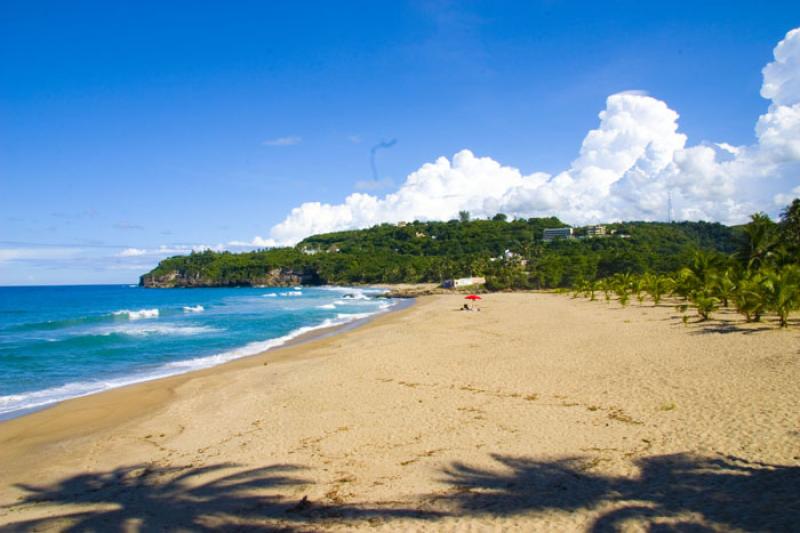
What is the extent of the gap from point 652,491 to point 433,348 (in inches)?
546

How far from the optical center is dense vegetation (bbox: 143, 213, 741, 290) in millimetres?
78250

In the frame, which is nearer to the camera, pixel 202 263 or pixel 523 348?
pixel 523 348

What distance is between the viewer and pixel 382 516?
19.2 ft

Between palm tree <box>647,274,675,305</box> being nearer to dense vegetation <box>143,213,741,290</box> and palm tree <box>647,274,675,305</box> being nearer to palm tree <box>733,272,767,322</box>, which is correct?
palm tree <box>733,272,767,322</box>

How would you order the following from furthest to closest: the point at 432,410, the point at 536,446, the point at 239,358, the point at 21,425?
the point at 239,358, the point at 21,425, the point at 432,410, the point at 536,446

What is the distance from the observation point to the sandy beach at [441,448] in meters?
5.88

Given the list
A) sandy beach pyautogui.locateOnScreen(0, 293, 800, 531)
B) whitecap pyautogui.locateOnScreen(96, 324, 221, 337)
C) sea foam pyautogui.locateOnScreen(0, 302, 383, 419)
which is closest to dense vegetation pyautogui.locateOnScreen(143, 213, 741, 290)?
whitecap pyautogui.locateOnScreen(96, 324, 221, 337)

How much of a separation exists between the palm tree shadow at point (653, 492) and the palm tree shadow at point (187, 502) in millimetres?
1129

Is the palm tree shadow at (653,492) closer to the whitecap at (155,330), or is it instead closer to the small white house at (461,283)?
the whitecap at (155,330)

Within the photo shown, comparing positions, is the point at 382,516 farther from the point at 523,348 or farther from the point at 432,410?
the point at 523,348

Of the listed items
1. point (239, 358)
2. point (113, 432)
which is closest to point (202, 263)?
point (239, 358)

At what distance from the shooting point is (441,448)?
Result: 8102mm

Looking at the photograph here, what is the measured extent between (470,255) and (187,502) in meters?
121

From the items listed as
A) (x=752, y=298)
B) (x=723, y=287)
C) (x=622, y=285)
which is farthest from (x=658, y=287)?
(x=752, y=298)
